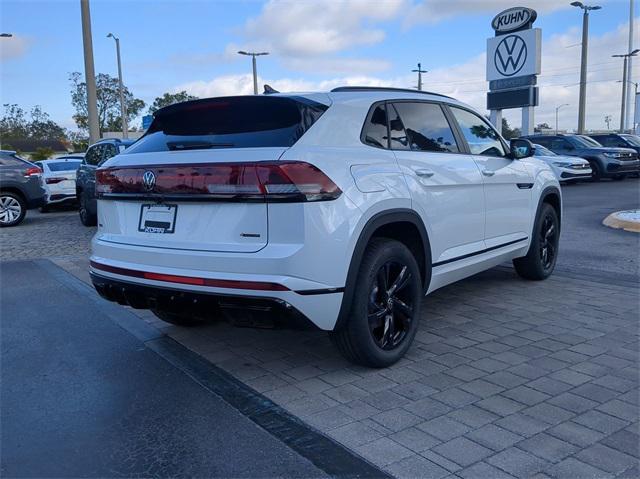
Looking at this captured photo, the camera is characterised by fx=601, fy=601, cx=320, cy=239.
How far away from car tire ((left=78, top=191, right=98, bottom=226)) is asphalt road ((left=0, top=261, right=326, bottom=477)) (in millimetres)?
7360

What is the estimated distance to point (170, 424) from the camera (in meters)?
3.35

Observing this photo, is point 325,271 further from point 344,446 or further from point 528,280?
point 528,280

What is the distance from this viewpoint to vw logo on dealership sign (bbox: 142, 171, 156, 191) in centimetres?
369

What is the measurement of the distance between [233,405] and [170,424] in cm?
39

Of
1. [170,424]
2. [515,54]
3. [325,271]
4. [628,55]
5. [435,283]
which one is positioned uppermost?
[628,55]

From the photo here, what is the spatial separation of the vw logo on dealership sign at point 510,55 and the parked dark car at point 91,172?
15327 millimetres

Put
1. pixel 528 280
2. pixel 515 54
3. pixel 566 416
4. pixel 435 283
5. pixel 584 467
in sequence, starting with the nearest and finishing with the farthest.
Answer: pixel 584 467, pixel 566 416, pixel 435 283, pixel 528 280, pixel 515 54

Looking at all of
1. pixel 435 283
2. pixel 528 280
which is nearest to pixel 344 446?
pixel 435 283

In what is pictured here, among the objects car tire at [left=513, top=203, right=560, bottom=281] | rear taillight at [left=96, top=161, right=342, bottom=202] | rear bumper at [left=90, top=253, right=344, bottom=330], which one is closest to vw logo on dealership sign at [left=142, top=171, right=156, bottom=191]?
rear taillight at [left=96, top=161, right=342, bottom=202]

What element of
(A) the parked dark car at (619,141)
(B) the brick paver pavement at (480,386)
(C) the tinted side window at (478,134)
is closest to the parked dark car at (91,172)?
(B) the brick paver pavement at (480,386)

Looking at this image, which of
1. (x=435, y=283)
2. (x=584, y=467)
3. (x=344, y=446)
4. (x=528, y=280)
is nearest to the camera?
(x=584, y=467)

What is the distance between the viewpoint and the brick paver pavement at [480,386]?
2916 mm

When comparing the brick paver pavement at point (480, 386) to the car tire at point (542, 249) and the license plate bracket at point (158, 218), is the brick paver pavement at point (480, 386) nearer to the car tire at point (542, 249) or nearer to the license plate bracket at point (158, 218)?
the car tire at point (542, 249)

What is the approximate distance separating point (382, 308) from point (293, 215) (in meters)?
1.04
